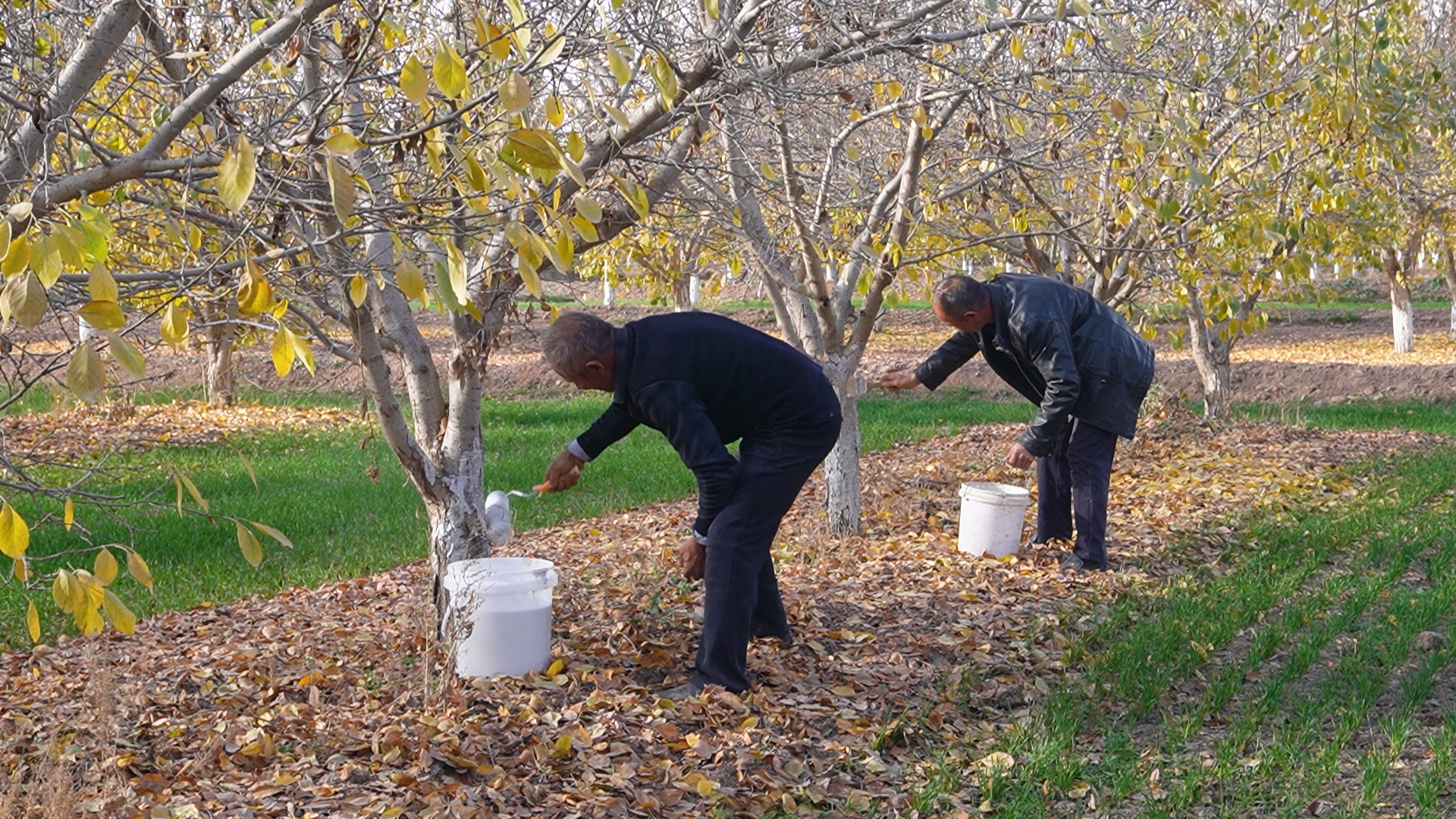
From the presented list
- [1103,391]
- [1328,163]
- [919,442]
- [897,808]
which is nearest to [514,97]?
[897,808]

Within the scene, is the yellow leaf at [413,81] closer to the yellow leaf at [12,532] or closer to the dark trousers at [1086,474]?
the yellow leaf at [12,532]

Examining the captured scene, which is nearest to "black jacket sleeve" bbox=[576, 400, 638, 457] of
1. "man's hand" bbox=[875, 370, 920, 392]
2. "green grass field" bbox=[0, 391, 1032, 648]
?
"green grass field" bbox=[0, 391, 1032, 648]

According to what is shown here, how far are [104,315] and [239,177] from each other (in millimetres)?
312

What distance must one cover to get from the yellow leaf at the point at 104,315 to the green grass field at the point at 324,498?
2748mm

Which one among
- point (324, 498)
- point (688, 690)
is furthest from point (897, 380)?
point (324, 498)

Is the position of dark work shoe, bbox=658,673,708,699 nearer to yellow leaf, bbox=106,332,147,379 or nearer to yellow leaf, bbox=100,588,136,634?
yellow leaf, bbox=100,588,136,634

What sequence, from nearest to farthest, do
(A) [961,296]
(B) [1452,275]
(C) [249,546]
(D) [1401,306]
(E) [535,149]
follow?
(E) [535,149]
(C) [249,546]
(A) [961,296]
(D) [1401,306]
(B) [1452,275]

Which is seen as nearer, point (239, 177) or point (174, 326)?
point (239, 177)

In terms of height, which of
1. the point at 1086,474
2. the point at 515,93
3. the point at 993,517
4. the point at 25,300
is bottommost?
the point at 993,517

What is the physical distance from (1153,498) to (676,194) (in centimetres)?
459

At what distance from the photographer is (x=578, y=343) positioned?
4.24 meters

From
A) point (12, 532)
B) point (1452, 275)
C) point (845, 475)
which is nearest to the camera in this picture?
point (12, 532)

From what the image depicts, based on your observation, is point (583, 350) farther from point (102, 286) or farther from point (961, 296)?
point (961, 296)

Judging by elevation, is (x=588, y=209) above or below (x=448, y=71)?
below
